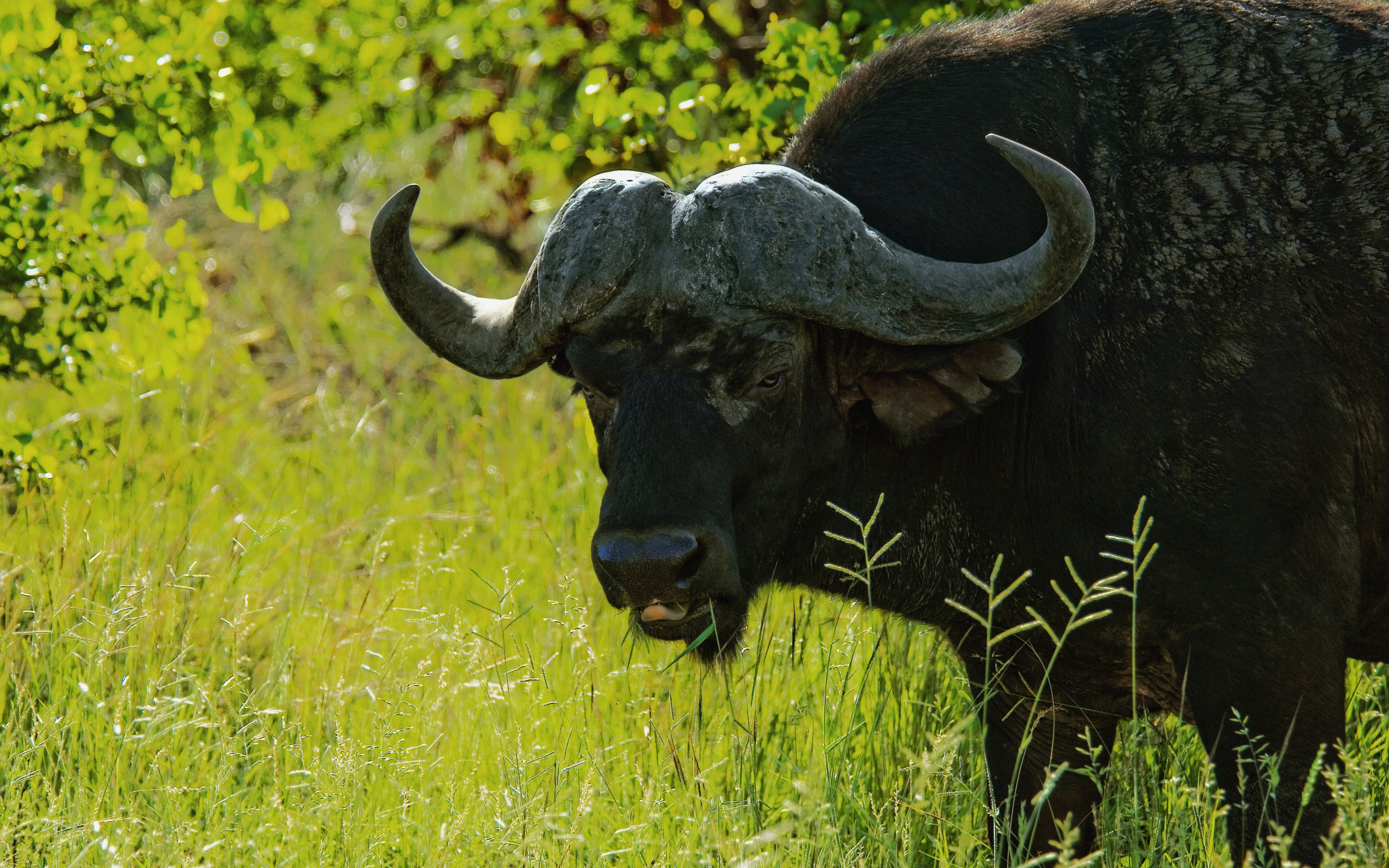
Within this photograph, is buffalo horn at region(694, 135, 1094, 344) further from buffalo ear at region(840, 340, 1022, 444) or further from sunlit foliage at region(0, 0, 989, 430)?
sunlit foliage at region(0, 0, 989, 430)

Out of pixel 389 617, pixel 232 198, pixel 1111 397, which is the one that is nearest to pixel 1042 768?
pixel 1111 397

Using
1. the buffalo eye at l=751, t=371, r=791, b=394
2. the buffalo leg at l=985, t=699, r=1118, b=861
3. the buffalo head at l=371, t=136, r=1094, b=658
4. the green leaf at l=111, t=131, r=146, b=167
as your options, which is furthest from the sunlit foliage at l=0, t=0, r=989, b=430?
the buffalo leg at l=985, t=699, r=1118, b=861

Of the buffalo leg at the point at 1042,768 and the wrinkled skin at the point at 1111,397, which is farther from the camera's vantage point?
the buffalo leg at the point at 1042,768

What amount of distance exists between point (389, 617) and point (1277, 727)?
10.7ft

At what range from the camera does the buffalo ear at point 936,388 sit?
3.64 m

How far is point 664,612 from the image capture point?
136 inches

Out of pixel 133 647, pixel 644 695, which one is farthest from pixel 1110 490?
pixel 133 647

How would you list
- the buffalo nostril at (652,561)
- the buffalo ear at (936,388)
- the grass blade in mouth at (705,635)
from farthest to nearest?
the buffalo ear at (936,388)
the grass blade in mouth at (705,635)
the buffalo nostril at (652,561)

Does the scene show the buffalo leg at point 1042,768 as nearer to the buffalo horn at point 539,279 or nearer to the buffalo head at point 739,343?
the buffalo head at point 739,343

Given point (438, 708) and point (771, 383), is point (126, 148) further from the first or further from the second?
point (771, 383)

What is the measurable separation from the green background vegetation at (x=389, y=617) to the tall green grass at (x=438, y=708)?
0.08 ft

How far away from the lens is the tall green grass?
3.53 meters

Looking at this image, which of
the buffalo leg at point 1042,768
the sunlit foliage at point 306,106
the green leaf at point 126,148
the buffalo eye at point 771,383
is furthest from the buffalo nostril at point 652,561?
the green leaf at point 126,148

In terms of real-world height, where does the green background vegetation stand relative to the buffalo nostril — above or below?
below
